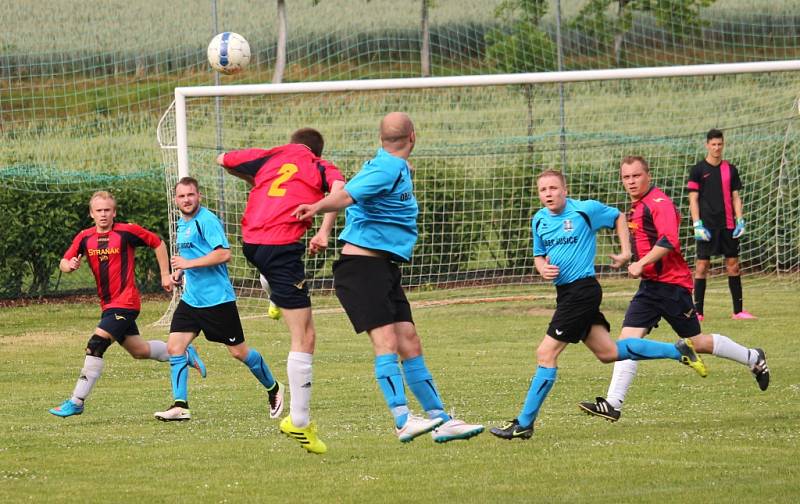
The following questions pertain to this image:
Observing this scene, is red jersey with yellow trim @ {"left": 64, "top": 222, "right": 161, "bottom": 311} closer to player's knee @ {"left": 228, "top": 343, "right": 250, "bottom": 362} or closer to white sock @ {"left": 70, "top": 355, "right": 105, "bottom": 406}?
white sock @ {"left": 70, "top": 355, "right": 105, "bottom": 406}

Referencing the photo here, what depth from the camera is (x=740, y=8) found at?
2441 cm

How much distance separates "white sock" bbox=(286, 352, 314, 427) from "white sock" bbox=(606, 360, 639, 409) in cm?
273

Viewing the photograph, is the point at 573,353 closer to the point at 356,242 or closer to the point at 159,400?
the point at 159,400

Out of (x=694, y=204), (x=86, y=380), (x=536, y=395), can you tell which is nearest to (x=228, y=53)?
(x=86, y=380)

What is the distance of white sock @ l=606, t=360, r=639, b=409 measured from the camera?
945 cm

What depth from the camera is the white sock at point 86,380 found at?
33.2 ft

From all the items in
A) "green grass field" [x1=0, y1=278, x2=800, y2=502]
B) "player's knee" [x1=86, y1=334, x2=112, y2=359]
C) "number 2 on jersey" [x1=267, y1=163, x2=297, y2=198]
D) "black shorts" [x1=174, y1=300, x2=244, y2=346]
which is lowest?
"green grass field" [x1=0, y1=278, x2=800, y2=502]

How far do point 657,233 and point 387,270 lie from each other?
2.87 meters

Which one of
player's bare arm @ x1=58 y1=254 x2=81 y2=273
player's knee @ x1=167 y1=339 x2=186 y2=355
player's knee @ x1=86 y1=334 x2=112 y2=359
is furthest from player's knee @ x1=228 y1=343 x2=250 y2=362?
player's bare arm @ x1=58 y1=254 x2=81 y2=273

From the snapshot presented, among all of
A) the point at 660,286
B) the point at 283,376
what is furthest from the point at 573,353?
the point at 660,286

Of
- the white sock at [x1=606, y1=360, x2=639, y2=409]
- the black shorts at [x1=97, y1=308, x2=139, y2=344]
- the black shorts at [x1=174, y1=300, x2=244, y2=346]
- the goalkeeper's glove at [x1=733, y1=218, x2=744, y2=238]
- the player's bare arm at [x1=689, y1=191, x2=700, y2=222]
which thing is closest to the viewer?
the white sock at [x1=606, y1=360, x2=639, y2=409]

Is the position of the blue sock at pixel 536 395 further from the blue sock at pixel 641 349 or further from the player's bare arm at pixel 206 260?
the player's bare arm at pixel 206 260

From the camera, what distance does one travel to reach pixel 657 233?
955 cm

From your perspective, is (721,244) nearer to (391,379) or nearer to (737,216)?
(737,216)
